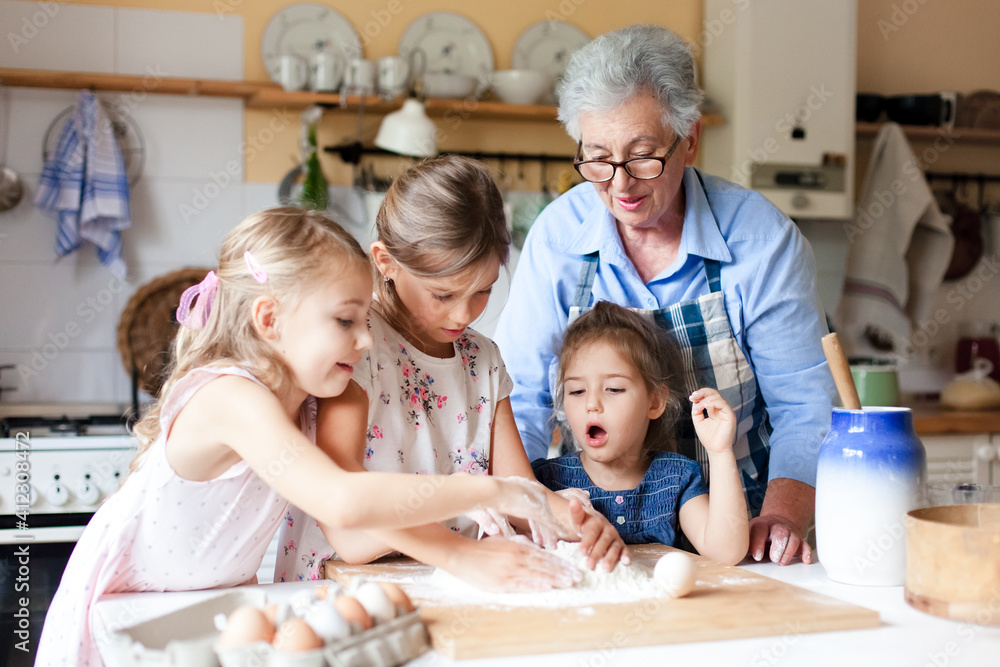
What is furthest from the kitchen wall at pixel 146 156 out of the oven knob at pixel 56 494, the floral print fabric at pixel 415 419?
the floral print fabric at pixel 415 419

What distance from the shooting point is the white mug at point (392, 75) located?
9.16 ft

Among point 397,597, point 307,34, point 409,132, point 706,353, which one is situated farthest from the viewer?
point 307,34

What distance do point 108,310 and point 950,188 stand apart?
2.95 meters

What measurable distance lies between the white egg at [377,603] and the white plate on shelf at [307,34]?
232 centimetres

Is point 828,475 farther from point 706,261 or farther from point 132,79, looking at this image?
point 132,79

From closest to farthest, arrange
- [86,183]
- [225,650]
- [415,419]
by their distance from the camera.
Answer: [225,650], [415,419], [86,183]

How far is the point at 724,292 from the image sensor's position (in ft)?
5.03

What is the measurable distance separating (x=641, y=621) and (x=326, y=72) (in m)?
2.20

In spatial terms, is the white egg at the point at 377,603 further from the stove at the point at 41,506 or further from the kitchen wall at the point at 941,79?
the kitchen wall at the point at 941,79

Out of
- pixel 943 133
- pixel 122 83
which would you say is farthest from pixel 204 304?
pixel 943 133

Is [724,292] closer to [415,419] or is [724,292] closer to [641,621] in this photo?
[415,419]

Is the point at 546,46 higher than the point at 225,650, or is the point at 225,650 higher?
the point at 546,46

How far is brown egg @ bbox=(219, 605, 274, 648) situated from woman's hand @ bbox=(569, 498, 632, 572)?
403 mm

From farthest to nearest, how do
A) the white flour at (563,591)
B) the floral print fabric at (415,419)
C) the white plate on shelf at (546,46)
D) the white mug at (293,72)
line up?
the white plate on shelf at (546,46) < the white mug at (293,72) < the floral print fabric at (415,419) < the white flour at (563,591)
